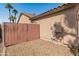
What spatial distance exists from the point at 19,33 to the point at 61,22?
8.46ft

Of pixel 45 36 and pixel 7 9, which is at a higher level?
pixel 7 9

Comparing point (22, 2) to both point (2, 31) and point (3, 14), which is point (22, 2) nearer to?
point (3, 14)

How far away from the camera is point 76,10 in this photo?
7855 millimetres

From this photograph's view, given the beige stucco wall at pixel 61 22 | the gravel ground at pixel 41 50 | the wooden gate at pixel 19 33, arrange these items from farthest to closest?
the wooden gate at pixel 19 33 → the beige stucco wall at pixel 61 22 → the gravel ground at pixel 41 50

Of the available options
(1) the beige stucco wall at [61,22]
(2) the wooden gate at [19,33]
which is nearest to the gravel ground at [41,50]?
(1) the beige stucco wall at [61,22]

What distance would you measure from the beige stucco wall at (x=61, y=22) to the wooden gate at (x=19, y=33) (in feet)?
1.57

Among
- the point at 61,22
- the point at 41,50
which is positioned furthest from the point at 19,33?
the point at 61,22

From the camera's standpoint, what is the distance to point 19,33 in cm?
987

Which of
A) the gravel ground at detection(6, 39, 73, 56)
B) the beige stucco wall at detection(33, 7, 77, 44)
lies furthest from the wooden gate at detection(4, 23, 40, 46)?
the gravel ground at detection(6, 39, 73, 56)

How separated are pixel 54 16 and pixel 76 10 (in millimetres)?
1752

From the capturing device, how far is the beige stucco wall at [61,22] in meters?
8.16

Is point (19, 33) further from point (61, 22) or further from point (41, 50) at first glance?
point (61, 22)

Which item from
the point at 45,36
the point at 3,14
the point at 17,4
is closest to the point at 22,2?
the point at 17,4

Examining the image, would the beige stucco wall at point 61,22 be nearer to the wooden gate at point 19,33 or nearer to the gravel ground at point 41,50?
the wooden gate at point 19,33
